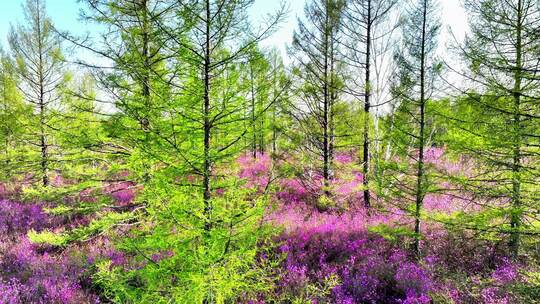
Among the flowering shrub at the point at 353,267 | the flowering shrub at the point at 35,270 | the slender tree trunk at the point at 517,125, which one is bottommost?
the flowering shrub at the point at 35,270

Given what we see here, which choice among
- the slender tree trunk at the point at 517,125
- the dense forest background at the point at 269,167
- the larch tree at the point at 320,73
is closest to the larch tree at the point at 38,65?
the dense forest background at the point at 269,167

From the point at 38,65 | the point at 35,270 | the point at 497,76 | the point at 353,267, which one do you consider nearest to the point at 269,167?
the point at 353,267

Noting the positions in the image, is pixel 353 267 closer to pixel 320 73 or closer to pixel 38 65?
pixel 320 73

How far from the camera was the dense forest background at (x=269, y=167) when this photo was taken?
11.9ft

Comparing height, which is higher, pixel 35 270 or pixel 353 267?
pixel 353 267

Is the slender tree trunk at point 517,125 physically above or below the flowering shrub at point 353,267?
above

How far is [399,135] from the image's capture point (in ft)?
23.9

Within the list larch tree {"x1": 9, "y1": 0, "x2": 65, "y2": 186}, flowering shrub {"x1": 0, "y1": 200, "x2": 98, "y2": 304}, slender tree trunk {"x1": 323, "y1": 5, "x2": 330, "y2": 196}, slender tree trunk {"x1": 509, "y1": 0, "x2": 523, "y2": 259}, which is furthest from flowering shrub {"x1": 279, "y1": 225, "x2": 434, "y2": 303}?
larch tree {"x1": 9, "y1": 0, "x2": 65, "y2": 186}

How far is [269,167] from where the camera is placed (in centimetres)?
807

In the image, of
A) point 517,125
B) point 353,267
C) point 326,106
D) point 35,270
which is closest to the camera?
point 517,125

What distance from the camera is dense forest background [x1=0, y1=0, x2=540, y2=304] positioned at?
362cm

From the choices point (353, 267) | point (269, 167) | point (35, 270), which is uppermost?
point (269, 167)

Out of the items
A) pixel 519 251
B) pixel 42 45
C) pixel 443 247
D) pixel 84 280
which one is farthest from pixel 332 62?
pixel 42 45

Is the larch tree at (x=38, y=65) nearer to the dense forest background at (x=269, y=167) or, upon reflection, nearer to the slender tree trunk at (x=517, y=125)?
the dense forest background at (x=269, y=167)
